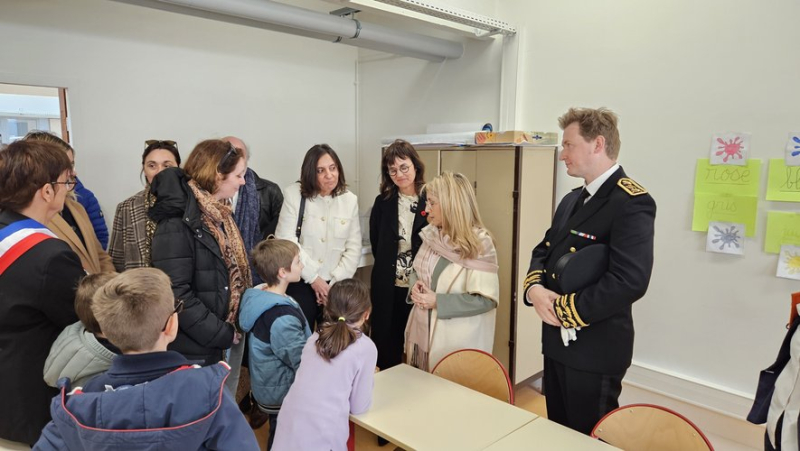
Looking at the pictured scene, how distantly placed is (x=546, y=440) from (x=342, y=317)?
0.81m

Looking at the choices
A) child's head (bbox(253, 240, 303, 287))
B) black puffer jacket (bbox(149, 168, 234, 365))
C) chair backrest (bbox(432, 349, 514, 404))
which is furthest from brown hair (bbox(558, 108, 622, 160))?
black puffer jacket (bbox(149, 168, 234, 365))

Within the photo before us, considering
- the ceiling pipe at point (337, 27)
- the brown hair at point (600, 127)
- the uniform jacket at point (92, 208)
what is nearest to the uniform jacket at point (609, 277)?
the brown hair at point (600, 127)

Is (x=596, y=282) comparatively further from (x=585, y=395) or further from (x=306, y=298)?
(x=306, y=298)

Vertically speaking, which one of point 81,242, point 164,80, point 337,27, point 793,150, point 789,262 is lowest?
point 789,262

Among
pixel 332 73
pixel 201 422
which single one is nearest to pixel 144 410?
pixel 201 422

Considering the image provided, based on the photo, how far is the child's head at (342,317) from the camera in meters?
1.82

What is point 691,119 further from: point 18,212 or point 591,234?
point 18,212

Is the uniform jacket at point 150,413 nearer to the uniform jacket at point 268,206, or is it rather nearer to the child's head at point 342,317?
the child's head at point 342,317

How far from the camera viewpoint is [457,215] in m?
2.49

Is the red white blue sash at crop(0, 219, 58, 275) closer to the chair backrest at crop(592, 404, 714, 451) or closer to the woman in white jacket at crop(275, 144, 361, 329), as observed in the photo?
the woman in white jacket at crop(275, 144, 361, 329)

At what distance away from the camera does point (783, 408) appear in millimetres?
1511

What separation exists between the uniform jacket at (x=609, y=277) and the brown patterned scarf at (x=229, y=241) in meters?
1.32

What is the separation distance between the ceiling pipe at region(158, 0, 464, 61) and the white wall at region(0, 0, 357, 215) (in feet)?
3.18

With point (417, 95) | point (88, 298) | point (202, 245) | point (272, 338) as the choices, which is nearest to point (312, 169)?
point (202, 245)
